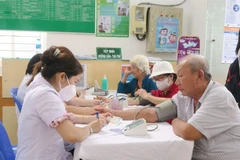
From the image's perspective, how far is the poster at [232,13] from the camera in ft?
12.7

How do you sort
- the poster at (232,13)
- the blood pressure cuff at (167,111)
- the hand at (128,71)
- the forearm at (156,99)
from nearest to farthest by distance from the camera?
the blood pressure cuff at (167,111) < the forearm at (156,99) < the hand at (128,71) < the poster at (232,13)

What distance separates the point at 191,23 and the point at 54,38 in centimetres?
212

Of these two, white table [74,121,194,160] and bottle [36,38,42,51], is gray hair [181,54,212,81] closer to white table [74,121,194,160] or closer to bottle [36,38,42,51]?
white table [74,121,194,160]

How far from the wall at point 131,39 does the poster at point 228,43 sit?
30 centimetres

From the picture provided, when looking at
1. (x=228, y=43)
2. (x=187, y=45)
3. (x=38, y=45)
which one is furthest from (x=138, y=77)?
(x=38, y=45)

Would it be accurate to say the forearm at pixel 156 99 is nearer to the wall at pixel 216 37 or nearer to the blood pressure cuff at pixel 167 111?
the blood pressure cuff at pixel 167 111

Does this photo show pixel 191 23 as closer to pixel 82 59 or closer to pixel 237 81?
pixel 82 59

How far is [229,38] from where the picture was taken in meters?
3.91

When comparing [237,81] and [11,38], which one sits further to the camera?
[11,38]

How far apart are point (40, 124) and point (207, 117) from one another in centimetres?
84

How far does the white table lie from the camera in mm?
1304

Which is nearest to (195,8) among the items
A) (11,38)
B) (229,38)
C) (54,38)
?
(229,38)

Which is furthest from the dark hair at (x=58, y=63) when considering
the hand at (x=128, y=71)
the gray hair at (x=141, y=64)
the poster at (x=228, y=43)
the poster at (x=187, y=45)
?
the poster at (x=228, y=43)

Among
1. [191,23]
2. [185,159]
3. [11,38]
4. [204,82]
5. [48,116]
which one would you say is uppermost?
[191,23]
